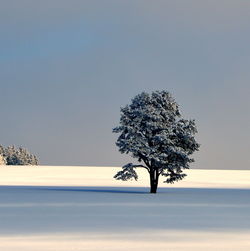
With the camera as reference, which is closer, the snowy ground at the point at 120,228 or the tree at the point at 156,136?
the snowy ground at the point at 120,228

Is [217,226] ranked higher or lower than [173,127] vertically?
lower

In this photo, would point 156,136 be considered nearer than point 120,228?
No

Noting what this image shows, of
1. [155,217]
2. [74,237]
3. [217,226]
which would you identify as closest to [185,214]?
[155,217]

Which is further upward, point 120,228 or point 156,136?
point 156,136

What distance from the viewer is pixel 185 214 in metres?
36.5

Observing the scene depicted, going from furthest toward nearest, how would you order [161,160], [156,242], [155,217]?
1. [161,160]
2. [155,217]
3. [156,242]

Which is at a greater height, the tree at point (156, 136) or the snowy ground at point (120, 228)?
the tree at point (156, 136)

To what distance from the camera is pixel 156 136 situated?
227 ft

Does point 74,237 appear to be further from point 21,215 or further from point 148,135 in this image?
point 148,135

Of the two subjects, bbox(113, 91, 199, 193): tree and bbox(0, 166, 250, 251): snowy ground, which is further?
bbox(113, 91, 199, 193): tree

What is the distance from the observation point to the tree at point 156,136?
6912 cm

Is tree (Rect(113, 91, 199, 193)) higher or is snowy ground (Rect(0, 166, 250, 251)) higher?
tree (Rect(113, 91, 199, 193))

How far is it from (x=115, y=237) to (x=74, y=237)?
4.47ft

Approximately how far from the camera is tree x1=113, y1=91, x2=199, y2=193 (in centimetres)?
Result: 6912
